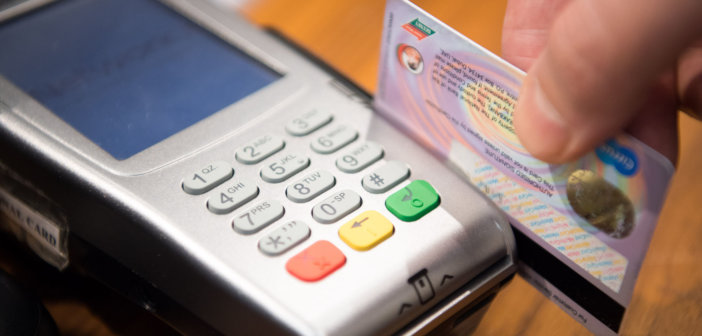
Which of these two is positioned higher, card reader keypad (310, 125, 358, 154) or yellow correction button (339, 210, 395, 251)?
card reader keypad (310, 125, 358, 154)

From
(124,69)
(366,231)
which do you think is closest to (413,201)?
(366,231)

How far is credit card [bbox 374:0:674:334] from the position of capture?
0.29 m

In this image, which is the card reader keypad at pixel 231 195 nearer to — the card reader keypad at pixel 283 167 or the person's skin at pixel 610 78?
the card reader keypad at pixel 283 167

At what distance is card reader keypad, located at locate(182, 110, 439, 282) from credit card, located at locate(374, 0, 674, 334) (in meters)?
0.03

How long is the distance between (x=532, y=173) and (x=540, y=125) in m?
0.06

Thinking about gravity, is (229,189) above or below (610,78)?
below

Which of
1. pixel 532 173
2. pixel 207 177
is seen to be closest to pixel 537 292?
pixel 532 173

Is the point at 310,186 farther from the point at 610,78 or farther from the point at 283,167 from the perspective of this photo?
the point at 610,78

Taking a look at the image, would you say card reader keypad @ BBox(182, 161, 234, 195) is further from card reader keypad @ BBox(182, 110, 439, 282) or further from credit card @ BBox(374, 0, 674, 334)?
credit card @ BBox(374, 0, 674, 334)

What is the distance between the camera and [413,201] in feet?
1.11

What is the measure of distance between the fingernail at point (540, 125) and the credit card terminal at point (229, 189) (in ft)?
0.19

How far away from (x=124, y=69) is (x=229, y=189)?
124mm

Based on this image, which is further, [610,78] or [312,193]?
[312,193]

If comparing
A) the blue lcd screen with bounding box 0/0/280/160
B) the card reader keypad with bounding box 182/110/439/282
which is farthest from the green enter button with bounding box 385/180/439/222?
the blue lcd screen with bounding box 0/0/280/160
